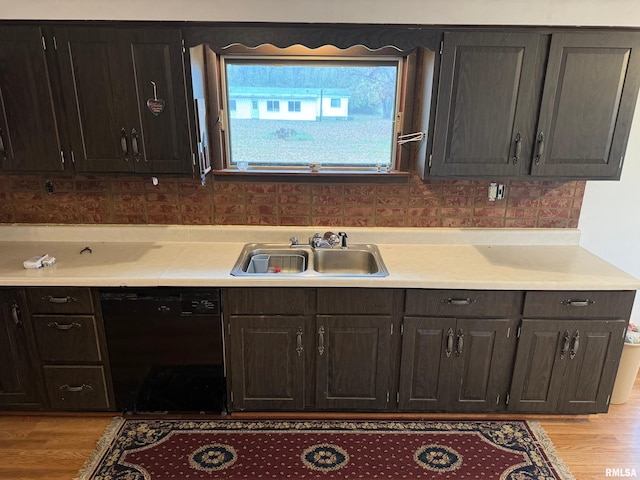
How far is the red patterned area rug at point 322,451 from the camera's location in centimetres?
210

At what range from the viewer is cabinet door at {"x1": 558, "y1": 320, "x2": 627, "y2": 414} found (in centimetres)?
224

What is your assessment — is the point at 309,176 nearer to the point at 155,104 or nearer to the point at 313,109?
the point at 313,109

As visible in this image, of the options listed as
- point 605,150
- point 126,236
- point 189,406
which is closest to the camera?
point 605,150

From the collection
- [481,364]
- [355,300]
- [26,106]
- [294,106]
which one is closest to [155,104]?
[26,106]

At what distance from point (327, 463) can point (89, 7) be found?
250cm

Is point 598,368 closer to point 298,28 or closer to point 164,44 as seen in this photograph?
point 298,28

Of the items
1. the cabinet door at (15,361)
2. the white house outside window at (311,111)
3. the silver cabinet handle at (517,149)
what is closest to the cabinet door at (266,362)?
the white house outside window at (311,111)

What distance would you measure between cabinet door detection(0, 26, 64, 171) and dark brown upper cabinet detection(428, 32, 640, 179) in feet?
6.43

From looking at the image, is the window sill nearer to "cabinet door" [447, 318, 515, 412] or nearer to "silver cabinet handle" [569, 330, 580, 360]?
"cabinet door" [447, 318, 515, 412]

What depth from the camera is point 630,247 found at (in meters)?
2.77

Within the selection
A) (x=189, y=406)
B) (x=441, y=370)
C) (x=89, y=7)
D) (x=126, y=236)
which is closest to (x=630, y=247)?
(x=441, y=370)

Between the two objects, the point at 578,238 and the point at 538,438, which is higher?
the point at 578,238

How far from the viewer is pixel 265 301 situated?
7.24 ft

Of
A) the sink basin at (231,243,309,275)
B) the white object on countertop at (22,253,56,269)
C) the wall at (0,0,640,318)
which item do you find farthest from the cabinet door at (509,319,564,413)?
the white object on countertop at (22,253,56,269)
